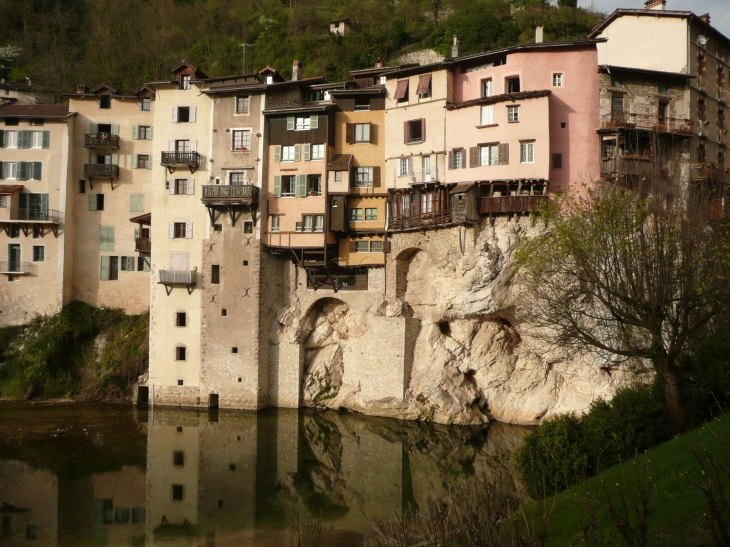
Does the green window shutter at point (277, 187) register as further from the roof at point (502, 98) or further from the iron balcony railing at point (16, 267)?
the iron balcony railing at point (16, 267)

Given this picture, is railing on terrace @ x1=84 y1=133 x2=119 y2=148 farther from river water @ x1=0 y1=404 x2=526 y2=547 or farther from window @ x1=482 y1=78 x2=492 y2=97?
window @ x1=482 y1=78 x2=492 y2=97

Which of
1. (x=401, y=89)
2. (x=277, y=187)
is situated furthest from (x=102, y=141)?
(x=401, y=89)

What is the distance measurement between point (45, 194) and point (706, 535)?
47234 millimetres

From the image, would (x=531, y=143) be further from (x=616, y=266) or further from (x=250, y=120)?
(x=250, y=120)

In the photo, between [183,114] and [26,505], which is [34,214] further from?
[26,505]

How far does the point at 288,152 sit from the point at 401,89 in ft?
26.6

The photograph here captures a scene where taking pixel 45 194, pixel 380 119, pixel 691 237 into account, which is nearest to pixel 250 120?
pixel 380 119

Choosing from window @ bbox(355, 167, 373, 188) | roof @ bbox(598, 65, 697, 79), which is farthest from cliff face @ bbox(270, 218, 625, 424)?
roof @ bbox(598, 65, 697, 79)

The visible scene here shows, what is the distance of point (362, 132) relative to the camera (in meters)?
42.8

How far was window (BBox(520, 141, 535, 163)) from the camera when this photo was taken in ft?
121

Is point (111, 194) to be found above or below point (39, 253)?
above

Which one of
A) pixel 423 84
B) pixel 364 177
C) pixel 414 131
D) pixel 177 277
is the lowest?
pixel 177 277

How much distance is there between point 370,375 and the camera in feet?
131

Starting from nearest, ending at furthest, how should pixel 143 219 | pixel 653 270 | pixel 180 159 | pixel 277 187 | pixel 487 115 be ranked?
1. pixel 653 270
2. pixel 487 115
3. pixel 277 187
4. pixel 180 159
5. pixel 143 219
